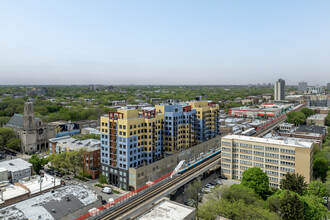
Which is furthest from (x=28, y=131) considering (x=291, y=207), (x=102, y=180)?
(x=291, y=207)

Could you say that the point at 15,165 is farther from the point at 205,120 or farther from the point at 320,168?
the point at 320,168

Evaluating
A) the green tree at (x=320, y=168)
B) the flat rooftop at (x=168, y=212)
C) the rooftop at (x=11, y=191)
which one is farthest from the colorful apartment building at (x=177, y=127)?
the rooftop at (x=11, y=191)

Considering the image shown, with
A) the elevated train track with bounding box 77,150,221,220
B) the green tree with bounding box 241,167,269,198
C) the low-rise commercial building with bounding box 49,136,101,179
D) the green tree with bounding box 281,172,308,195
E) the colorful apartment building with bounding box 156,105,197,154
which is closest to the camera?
the elevated train track with bounding box 77,150,221,220

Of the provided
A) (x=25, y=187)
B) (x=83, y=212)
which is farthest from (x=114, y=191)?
(x=25, y=187)

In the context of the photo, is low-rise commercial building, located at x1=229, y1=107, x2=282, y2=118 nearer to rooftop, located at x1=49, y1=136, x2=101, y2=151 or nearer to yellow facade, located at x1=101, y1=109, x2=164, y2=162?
yellow facade, located at x1=101, y1=109, x2=164, y2=162

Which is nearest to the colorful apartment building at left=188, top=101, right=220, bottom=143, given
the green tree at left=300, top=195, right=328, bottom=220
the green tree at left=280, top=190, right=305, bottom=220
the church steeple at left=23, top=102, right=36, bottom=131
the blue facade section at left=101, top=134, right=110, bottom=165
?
the blue facade section at left=101, top=134, right=110, bottom=165

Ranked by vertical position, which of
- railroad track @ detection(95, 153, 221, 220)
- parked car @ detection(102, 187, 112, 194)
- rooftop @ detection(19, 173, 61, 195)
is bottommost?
parked car @ detection(102, 187, 112, 194)
